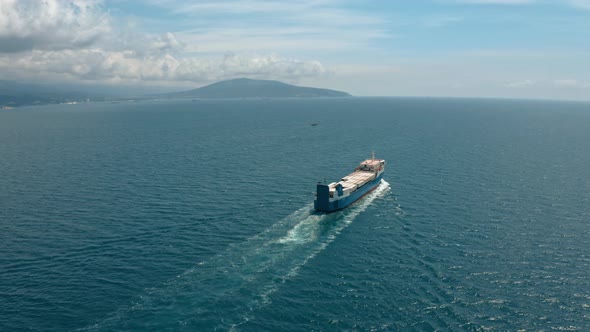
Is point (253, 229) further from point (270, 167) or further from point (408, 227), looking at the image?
point (270, 167)

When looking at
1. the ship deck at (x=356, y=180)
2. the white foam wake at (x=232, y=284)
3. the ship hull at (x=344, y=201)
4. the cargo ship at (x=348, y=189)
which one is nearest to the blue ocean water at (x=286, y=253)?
the white foam wake at (x=232, y=284)

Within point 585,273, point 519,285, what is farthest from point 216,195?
point 585,273

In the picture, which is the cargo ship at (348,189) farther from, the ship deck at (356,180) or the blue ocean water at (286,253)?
the blue ocean water at (286,253)

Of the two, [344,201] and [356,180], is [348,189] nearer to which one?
[344,201]

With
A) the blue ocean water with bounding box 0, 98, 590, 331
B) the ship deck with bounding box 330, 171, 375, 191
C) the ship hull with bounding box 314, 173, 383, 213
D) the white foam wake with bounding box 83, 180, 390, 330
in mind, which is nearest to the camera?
the white foam wake with bounding box 83, 180, 390, 330

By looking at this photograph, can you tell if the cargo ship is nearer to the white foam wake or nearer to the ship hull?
the ship hull

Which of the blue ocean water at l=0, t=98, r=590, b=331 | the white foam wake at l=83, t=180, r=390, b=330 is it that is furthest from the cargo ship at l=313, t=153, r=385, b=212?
the white foam wake at l=83, t=180, r=390, b=330

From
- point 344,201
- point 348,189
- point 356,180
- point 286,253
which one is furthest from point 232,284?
point 356,180
